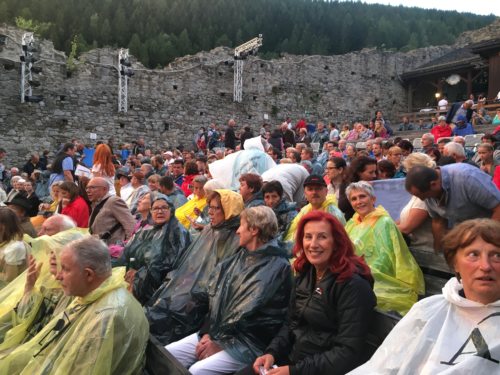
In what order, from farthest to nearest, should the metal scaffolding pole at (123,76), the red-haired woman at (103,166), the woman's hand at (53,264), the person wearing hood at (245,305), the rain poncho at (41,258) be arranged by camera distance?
the metal scaffolding pole at (123,76), the red-haired woman at (103,166), the rain poncho at (41,258), the woman's hand at (53,264), the person wearing hood at (245,305)

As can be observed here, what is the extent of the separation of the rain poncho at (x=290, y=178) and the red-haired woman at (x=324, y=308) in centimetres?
273

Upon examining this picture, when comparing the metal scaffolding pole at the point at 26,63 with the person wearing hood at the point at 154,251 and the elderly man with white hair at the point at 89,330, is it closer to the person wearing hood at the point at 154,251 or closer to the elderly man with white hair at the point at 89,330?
the person wearing hood at the point at 154,251

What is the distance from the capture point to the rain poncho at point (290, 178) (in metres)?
5.32

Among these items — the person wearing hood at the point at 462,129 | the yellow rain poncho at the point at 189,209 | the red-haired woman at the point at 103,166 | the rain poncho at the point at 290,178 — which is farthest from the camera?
the person wearing hood at the point at 462,129

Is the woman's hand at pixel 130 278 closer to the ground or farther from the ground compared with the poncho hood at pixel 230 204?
closer to the ground

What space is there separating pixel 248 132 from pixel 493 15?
47.0 metres

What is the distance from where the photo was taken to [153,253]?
12.9ft

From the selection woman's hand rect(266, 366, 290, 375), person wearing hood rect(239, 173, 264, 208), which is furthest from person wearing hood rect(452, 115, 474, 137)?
woman's hand rect(266, 366, 290, 375)

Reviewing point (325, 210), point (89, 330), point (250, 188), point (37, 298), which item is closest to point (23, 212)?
point (37, 298)

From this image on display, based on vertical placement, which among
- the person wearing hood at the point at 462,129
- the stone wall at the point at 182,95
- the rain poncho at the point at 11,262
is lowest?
the rain poncho at the point at 11,262

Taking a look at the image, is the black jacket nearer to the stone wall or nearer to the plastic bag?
the plastic bag

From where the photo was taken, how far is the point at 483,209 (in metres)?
3.12

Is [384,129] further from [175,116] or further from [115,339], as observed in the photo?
[115,339]

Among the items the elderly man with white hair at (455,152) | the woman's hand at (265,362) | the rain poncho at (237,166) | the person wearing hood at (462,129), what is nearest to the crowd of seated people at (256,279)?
the woman's hand at (265,362)
